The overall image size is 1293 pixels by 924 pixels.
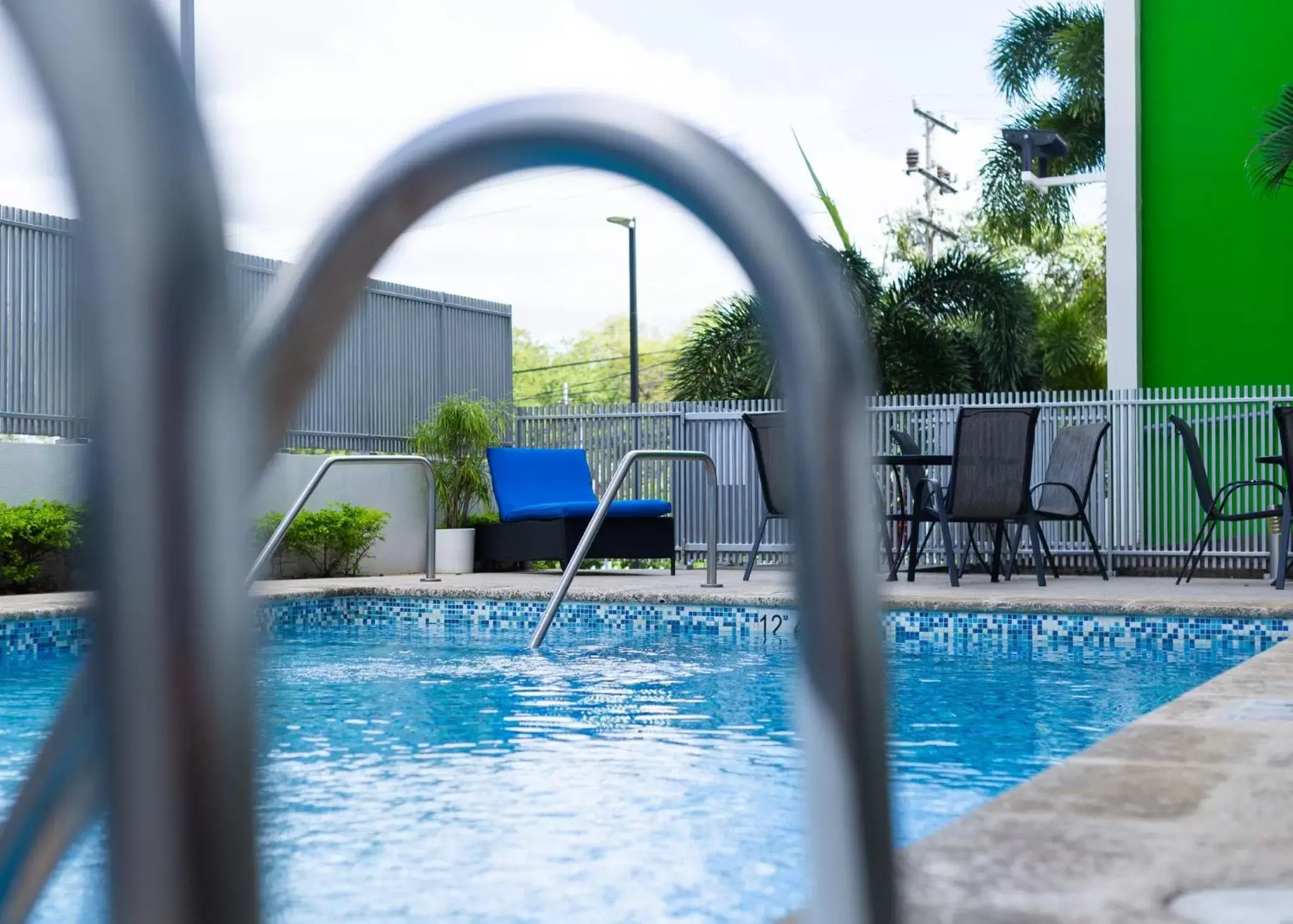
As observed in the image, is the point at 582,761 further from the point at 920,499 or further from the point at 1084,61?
the point at 1084,61

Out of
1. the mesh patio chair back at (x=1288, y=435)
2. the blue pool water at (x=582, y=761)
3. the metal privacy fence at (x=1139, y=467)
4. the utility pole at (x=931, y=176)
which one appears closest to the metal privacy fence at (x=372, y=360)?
the metal privacy fence at (x=1139, y=467)

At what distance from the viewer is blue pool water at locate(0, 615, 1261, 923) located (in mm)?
2502

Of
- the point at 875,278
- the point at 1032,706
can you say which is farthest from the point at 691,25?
the point at 1032,706

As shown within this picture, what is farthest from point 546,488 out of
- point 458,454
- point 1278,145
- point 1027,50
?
point 1027,50

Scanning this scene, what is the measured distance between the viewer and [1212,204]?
39.3ft

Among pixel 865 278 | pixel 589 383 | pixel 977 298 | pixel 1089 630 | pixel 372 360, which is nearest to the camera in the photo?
pixel 1089 630

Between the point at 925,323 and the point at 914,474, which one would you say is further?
the point at 925,323

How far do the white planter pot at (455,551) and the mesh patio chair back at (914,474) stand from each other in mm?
3378

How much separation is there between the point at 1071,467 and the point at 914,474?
1036mm

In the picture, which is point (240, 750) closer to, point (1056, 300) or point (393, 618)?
point (393, 618)

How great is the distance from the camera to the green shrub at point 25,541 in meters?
8.41

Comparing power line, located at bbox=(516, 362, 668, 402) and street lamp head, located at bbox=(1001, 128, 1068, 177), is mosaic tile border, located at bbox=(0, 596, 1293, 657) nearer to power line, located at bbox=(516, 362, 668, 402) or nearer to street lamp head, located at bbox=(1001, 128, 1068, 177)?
→ street lamp head, located at bbox=(1001, 128, 1068, 177)

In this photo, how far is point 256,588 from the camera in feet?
1.39

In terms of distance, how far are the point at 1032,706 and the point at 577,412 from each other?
27.0 feet
